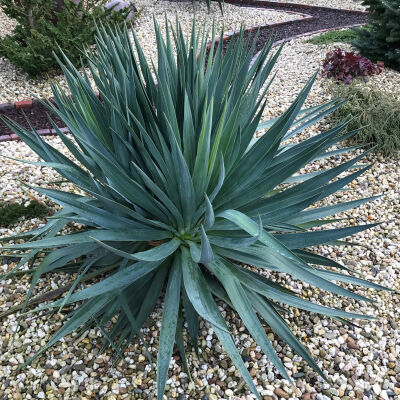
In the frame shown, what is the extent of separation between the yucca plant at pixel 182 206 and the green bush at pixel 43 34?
3203 mm

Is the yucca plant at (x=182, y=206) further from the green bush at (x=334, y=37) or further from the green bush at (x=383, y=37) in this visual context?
the green bush at (x=334, y=37)

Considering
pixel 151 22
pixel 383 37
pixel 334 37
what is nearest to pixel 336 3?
pixel 334 37

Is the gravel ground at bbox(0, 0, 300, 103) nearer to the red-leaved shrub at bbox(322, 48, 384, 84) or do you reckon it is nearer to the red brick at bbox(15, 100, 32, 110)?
the red brick at bbox(15, 100, 32, 110)

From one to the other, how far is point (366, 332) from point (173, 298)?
1.15m

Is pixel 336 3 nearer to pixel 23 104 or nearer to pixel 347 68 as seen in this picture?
pixel 347 68

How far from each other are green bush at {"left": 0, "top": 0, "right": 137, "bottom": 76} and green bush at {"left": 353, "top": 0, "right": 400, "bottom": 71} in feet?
11.0

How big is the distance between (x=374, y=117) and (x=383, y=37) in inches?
81.2

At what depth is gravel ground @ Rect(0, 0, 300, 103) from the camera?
518 centimetres

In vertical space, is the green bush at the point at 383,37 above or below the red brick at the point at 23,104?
above

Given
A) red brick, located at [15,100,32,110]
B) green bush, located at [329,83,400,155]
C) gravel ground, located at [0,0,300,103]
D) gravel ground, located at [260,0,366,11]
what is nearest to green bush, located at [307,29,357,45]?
gravel ground, located at [0,0,300,103]

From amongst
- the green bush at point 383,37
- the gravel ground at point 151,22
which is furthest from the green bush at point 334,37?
the gravel ground at point 151,22

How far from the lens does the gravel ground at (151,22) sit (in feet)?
17.0

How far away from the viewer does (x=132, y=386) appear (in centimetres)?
197

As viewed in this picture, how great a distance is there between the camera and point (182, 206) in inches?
76.3
